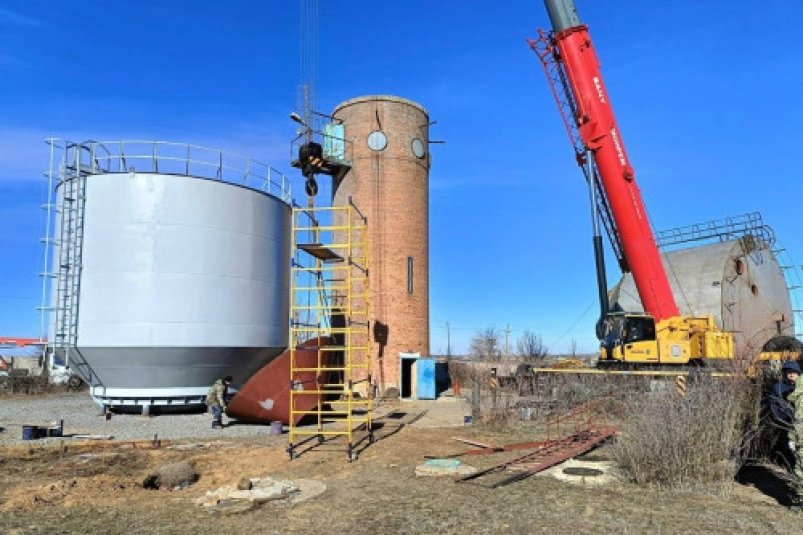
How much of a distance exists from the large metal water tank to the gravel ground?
37.3 inches

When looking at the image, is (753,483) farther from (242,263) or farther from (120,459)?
(242,263)

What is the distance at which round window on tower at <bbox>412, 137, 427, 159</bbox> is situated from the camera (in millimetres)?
27798

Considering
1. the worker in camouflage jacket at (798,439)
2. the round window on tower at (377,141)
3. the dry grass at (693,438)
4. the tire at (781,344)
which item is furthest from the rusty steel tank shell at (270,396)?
the tire at (781,344)

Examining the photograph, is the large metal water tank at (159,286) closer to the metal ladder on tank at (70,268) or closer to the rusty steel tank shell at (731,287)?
the metal ladder on tank at (70,268)

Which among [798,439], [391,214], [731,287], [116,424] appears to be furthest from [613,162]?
[116,424]

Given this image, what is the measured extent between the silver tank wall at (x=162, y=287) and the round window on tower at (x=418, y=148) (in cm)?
999

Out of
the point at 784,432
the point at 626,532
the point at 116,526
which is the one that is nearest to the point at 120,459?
the point at 116,526

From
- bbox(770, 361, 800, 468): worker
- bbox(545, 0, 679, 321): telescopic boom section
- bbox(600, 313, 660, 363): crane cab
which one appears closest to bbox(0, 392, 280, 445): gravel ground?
bbox(600, 313, 660, 363): crane cab

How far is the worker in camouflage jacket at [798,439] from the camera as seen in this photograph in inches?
289

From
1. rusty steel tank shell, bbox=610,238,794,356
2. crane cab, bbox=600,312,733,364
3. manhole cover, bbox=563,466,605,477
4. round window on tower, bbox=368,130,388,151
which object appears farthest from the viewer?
round window on tower, bbox=368,130,388,151

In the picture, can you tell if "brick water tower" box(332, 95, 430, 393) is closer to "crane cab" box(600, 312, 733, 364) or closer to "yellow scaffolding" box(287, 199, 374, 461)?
"yellow scaffolding" box(287, 199, 374, 461)

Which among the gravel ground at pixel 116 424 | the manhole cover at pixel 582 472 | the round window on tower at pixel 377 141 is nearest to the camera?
the manhole cover at pixel 582 472

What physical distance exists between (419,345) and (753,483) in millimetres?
18870

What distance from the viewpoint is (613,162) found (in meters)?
18.2
